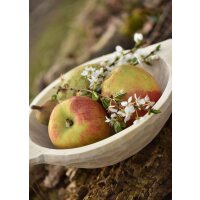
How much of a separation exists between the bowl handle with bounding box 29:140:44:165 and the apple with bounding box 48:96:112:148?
27 millimetres

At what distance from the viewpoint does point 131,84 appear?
A: 2.17 feet

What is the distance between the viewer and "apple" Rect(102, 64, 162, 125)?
66cm

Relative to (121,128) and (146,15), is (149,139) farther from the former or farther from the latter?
(146,15)

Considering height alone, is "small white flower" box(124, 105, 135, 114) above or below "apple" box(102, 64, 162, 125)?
below

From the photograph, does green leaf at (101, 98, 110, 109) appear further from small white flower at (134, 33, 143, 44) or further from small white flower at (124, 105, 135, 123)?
small white flower at (134, 33, 143, 44)

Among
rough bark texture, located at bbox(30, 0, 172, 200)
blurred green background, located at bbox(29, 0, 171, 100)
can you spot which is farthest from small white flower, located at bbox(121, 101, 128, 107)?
blurred green background, located at bbox(29, 0, 171, 100)

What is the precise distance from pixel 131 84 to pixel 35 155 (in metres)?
0.16

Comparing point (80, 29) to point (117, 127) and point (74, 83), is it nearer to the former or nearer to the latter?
point (74, 83)

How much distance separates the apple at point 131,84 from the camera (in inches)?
26.0

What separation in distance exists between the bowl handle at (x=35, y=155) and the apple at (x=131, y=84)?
12 cm

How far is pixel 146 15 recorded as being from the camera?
3.29ft
